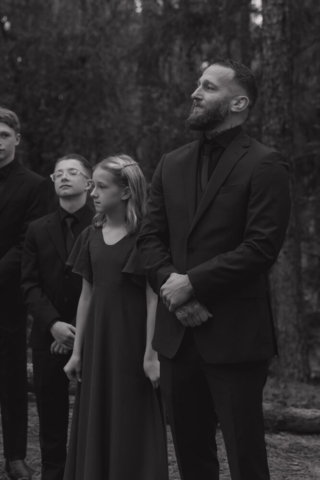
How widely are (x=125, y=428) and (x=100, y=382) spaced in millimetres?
286

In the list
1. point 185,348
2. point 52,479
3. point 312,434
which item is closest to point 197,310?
point 185,348

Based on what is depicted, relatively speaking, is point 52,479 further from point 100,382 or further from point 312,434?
point 312,434

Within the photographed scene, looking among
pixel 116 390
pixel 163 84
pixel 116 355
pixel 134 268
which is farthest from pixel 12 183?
pixel 163 84

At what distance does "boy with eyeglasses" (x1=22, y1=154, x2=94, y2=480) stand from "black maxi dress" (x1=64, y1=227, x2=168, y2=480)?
43 cm

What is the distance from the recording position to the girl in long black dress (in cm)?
413

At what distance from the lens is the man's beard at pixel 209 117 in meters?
3.57

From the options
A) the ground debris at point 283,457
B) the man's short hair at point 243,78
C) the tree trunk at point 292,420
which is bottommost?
the ground debris at point 283,457

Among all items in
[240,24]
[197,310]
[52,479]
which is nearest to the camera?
[197,310]

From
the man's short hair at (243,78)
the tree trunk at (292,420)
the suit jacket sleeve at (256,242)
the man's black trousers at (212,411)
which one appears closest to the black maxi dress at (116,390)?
the man's black trousers at (212,411)

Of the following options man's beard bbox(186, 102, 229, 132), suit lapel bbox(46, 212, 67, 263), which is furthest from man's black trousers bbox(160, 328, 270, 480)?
suit lapel bbox(46, 212, 67, 263)

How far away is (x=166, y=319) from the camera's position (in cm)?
366

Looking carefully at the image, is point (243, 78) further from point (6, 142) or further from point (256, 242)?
point (6, 142)

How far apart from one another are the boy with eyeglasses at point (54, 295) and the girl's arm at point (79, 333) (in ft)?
0.71

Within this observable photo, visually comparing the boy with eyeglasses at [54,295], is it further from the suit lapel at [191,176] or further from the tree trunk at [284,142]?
the tree trunk at [284,142]
